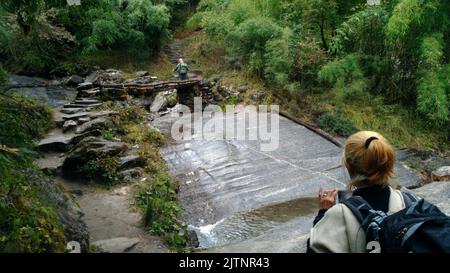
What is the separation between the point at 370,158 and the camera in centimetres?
175

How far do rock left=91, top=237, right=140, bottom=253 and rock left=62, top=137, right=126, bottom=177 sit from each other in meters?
2.70

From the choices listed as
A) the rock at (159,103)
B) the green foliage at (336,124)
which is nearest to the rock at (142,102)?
the rock at (159,103)

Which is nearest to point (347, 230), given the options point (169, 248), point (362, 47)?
point (169, 248)

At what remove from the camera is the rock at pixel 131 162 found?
309 inches

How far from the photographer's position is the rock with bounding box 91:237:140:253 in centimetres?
485

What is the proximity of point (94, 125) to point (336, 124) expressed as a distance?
19.4 ft

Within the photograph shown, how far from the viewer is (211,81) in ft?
46.4

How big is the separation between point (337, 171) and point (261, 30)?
19.3 ft

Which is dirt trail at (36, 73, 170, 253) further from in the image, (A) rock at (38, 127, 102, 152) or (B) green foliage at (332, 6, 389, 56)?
(B) green foliage at (332, 6, 389, 56)

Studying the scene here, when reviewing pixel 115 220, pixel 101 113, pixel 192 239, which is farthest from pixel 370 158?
pixel 101 113

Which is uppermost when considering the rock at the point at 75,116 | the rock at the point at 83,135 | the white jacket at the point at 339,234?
the white jacket at the point at 339,234

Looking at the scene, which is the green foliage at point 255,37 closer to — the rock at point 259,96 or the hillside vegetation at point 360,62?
the hillside vegetation at point 360,62

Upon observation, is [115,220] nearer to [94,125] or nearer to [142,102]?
[94,125]

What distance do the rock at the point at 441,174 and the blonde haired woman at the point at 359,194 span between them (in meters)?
7.38
